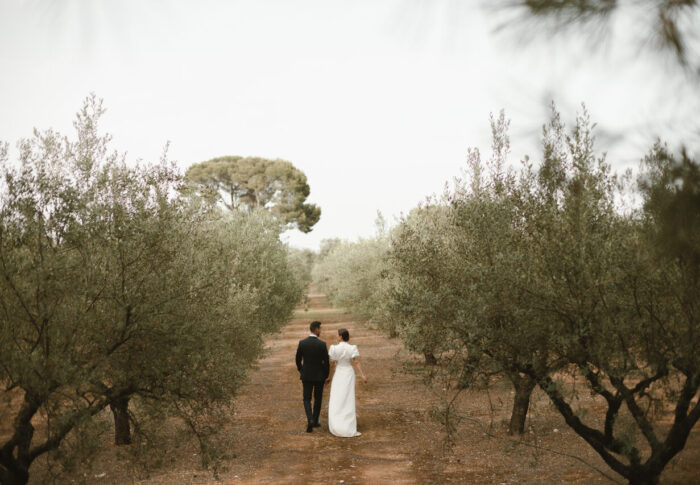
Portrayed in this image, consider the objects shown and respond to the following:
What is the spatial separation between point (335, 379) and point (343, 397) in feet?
1.62

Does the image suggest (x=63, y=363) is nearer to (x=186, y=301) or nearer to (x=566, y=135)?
(x=186, y=301)

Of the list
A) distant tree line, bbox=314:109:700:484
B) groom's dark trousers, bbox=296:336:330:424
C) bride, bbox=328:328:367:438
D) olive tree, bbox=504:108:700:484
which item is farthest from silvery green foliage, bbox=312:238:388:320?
olive tree, bbox=504:108:700:484

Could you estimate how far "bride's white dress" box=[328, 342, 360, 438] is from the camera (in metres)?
11.9

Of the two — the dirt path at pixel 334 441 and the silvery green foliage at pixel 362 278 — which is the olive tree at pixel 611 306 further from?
the silvery green foliage at pixel 362 278

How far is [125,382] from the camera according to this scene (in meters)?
6.88

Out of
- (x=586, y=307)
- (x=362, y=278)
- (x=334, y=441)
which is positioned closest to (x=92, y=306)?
(x=586, y=307)

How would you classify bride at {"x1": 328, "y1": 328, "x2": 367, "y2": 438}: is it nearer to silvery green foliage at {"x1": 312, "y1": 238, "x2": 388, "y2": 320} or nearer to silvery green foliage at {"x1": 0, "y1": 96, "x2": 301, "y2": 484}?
silvery green foliage at {"x1": 0, "y1": 96, "x2": 301, "y2": 484}

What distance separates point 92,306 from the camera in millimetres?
6723

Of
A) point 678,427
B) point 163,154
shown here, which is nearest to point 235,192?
point 163,154

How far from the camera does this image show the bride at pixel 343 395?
469 inches

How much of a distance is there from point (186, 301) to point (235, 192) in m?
53.0

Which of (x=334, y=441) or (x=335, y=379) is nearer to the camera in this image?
(x=334, y=441)

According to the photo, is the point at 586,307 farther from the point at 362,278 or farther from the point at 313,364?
the point at 362,278

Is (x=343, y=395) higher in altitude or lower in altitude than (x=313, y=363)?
lower
